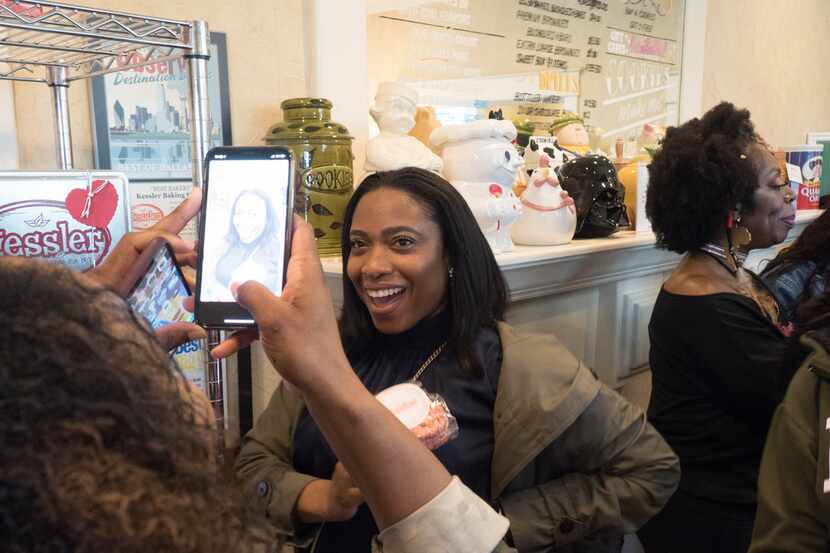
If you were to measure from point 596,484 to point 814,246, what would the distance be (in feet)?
3.37

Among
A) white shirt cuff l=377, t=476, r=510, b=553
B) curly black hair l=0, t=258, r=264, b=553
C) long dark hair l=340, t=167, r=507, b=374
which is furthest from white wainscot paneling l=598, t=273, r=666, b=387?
curly black hair l=0, t=258, r=264, b=553

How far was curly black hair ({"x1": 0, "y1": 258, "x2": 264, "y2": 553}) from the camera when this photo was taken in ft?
0.78

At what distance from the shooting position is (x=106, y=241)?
0.83 metres

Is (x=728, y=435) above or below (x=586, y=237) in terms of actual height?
below

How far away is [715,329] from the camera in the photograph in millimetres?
1275

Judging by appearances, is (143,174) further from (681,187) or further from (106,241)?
(681,187)

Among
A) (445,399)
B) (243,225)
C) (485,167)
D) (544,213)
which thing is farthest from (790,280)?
(243,225)

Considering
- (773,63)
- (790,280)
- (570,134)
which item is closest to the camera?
(790,280)

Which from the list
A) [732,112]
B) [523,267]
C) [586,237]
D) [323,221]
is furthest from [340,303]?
[732,112]

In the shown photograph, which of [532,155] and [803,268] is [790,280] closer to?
Answer: [803,268]

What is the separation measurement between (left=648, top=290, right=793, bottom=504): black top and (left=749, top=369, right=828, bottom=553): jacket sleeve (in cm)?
54

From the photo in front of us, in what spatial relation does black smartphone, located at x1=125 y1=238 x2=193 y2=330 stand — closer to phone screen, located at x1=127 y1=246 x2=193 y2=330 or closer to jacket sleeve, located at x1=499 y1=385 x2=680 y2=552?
phone screen, located at x1=127 y1=246 x2=193 y2=330

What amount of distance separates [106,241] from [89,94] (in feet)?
1.22

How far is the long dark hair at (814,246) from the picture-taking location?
1605mm
